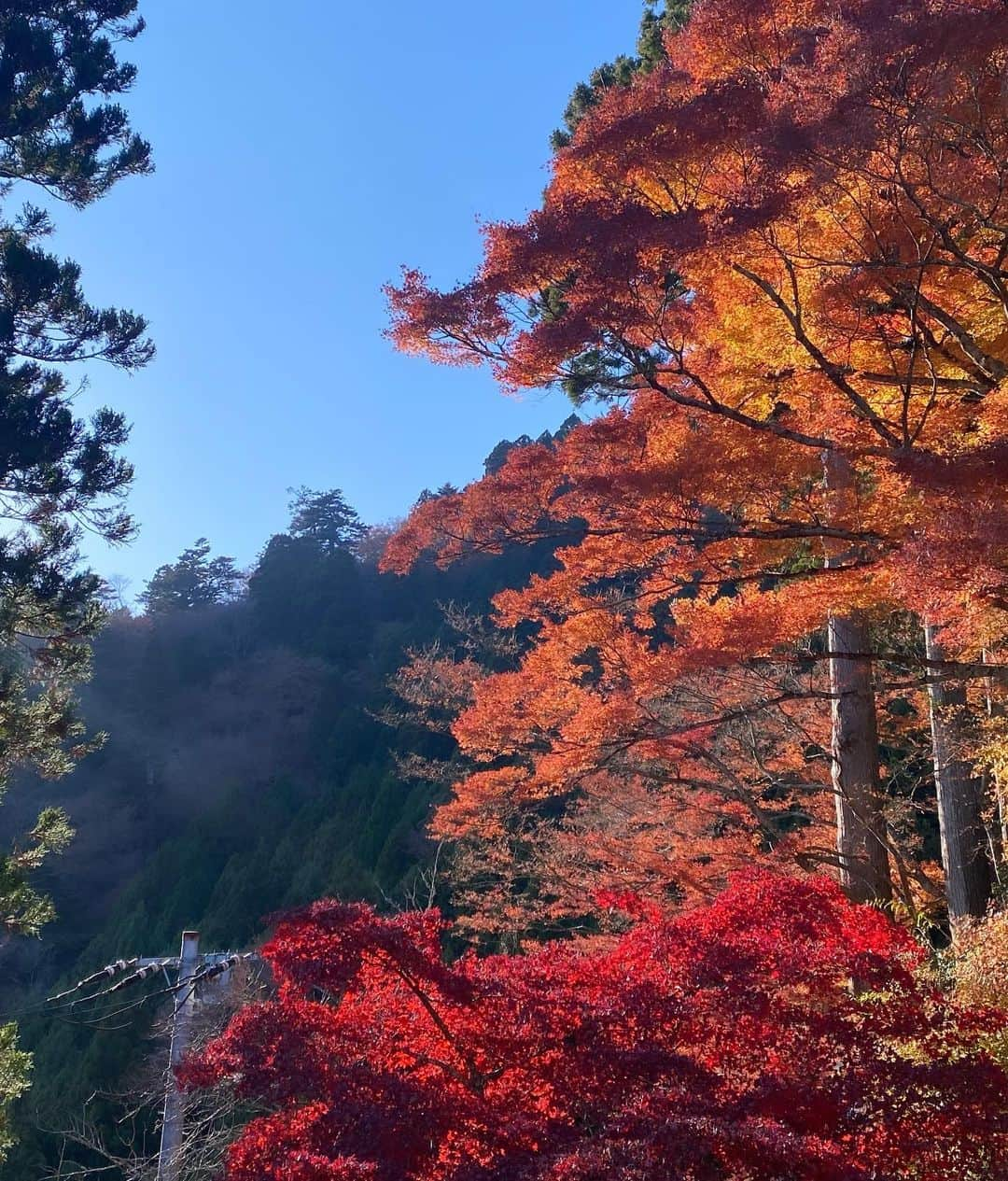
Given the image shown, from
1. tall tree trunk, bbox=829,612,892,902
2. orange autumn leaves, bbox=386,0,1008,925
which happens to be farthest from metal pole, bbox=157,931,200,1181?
tall tree trunk, bbox=829,612,892,902

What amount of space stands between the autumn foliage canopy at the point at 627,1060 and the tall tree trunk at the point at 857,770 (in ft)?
9.57

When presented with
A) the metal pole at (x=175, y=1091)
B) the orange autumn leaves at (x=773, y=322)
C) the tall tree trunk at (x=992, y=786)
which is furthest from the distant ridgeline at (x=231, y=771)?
the tall tree trunk at (x=992, y=786)

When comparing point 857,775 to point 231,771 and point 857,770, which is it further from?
point 231,771

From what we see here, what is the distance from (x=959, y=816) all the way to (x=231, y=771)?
25798mm

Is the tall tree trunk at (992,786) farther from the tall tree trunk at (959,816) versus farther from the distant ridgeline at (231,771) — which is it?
the distant ridgeline at (231,771)

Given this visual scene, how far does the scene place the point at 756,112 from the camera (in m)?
A: 5.21

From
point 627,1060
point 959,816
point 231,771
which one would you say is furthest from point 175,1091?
point 231,771

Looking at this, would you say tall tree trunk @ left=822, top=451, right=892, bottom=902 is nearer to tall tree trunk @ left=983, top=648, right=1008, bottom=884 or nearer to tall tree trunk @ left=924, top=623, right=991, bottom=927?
tall tree trunk @ left=924, top=623, right=991, bottom=927

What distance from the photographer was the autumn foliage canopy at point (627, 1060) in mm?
3373

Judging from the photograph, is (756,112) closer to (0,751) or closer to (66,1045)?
(0,751)

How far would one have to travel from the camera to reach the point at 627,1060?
12.7 ft

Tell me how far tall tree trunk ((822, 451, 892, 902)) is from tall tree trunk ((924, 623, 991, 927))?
1.68 ft

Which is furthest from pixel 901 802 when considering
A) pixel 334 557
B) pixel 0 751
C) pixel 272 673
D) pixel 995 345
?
pixel 334 557

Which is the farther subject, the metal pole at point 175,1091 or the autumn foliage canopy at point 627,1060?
the metal pole at point 175,1091
